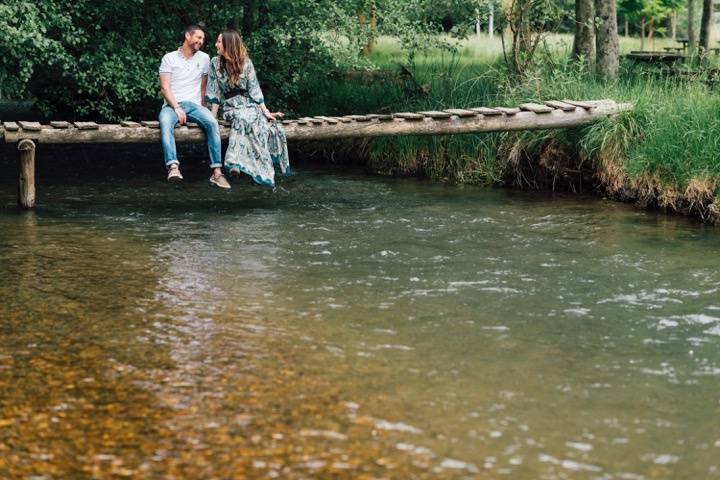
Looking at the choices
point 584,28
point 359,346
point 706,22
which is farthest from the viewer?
point 706,22

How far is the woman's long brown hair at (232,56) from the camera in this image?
1077 cm

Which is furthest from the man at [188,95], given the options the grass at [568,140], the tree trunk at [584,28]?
the tree trunk at [584,28]

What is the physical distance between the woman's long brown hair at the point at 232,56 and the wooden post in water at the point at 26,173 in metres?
2.14

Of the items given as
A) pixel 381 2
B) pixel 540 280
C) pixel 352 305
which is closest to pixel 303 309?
pixel 352 305

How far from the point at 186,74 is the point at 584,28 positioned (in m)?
6.90

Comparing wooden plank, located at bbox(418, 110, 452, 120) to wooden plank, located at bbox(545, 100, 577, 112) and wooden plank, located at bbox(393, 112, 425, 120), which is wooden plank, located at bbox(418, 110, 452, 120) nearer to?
wooden plank, located at bbox(393, 112, 425, 120)

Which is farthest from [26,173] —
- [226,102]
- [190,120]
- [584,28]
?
[584,28]

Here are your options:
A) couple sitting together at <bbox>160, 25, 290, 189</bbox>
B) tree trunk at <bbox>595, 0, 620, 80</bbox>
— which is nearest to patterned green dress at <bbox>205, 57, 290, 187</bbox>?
couple sitting together at <bbox>160, 25, 290, 189</bbox>

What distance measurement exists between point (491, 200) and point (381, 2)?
3.97 meters

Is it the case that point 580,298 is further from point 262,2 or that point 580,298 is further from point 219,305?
point 262,2

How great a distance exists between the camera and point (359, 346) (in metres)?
6.21

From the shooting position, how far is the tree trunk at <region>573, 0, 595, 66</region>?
15.0 meters

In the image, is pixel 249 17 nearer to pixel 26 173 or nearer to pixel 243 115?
pixel 243 115

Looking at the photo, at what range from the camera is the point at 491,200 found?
11828 mm
